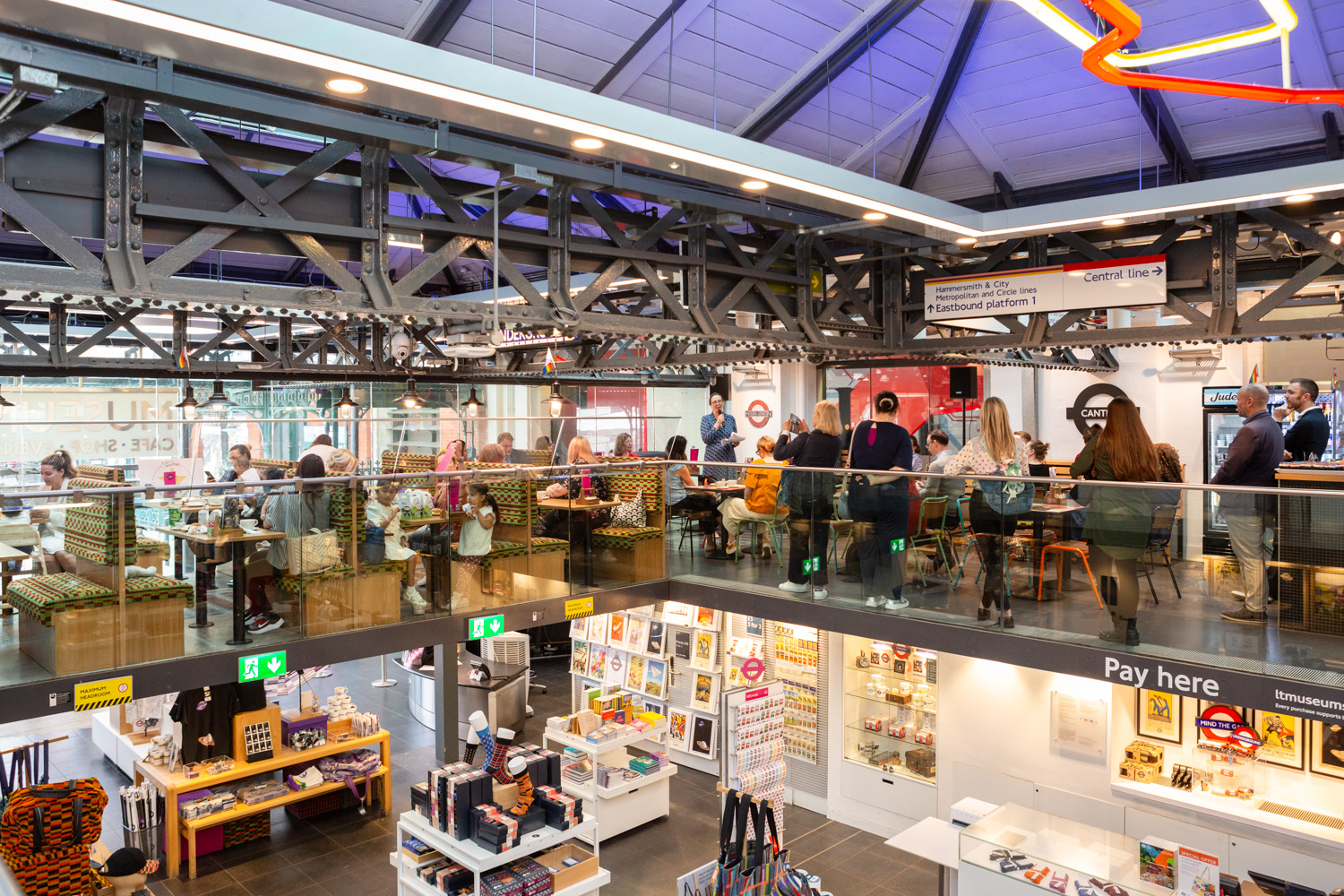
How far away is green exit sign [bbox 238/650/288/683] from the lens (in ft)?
21.7

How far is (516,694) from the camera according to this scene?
11.7 meters

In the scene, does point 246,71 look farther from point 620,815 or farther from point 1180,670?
point 620,815

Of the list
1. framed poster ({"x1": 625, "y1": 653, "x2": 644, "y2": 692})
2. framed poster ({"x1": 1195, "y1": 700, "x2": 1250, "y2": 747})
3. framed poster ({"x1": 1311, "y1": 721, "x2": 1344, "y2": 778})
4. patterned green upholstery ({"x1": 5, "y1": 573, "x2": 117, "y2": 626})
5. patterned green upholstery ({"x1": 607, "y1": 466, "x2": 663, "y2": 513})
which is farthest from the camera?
framed poster ({"x1": 625, "y1": 653, "x2": 644, "y2": 692})

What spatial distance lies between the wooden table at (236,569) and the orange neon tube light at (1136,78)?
6155mm

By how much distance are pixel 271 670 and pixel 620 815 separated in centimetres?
387

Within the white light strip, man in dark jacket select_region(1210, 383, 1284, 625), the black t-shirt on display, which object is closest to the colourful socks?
the black t-shirt on display

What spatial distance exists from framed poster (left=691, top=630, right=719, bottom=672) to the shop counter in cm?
256

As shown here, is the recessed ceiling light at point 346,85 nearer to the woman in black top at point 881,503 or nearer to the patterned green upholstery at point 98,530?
the patterned green upholstery at point 98,530

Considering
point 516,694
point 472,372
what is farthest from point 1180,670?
point 472,372

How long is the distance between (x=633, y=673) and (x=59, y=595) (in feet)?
21.4

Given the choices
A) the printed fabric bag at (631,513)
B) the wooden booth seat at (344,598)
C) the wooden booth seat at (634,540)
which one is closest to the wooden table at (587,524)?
the wooden booth seat at (634,540)

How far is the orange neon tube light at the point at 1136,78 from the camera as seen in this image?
264cm

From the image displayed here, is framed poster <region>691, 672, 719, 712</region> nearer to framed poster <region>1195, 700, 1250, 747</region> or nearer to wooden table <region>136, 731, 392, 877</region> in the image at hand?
wooden table <region>136, 731, 392, 877</region>

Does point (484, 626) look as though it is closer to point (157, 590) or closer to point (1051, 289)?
point (157, 590)
